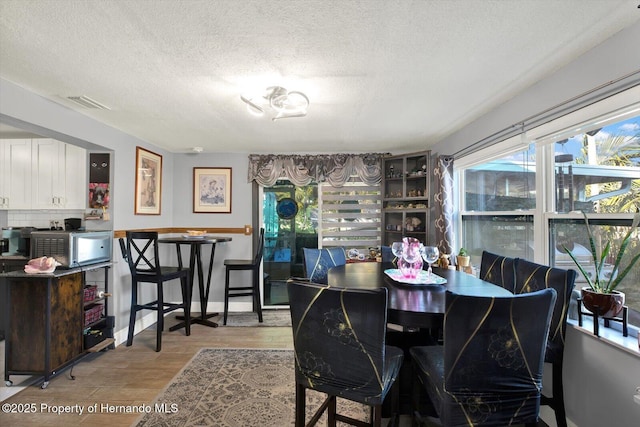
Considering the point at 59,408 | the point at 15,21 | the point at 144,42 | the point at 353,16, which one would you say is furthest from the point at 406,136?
the point at 59,408

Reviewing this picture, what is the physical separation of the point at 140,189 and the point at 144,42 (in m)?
2.23

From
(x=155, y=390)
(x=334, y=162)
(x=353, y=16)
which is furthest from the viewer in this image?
(x=334, y=162)

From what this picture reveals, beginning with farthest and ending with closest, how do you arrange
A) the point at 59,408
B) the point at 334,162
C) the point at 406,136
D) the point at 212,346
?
1. the point at 334,162
2. the point at 406,136
3. the point at 212,346
4. the point at 59,408

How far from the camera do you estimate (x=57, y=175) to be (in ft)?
9.75

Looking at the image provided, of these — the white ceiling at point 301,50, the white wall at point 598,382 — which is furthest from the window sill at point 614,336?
the white ceiling at point 301,50

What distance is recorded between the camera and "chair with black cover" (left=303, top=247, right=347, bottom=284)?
8.59 feet

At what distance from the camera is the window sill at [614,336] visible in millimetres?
1301

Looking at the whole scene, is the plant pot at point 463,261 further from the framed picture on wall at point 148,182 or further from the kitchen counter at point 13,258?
the kitchen counter at point 13,258

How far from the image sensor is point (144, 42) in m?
1.46

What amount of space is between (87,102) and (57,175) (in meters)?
1.32

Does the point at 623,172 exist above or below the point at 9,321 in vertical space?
above

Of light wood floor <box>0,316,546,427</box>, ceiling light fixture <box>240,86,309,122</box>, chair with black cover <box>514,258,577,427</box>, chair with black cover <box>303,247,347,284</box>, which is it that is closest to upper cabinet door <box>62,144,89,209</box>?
light wood floor <box>0,316,546,427</box>

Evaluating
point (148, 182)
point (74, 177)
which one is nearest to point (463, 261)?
point (148, 182)

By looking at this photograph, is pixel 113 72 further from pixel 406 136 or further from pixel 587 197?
pixel 587 197
